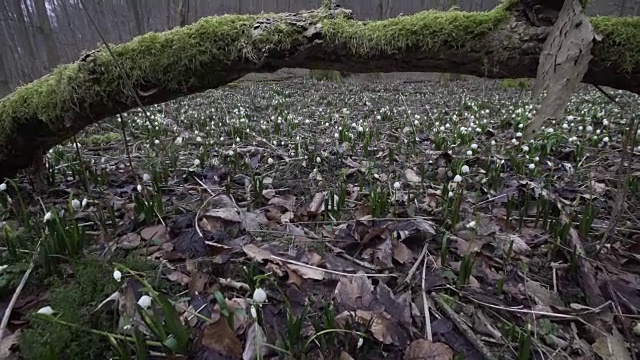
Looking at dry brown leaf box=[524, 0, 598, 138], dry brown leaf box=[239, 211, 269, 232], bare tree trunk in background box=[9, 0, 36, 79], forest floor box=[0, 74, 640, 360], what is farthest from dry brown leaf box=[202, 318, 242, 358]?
bare tree trunk in background box=[9, 0, 36, 79]

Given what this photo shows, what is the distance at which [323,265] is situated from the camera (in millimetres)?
2137

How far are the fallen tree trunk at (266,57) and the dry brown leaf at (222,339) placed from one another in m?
1.86

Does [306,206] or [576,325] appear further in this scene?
[306,206]

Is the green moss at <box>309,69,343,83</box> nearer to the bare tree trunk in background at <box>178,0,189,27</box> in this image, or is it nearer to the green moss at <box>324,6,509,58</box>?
the bare tree trunk in background at <box>178,0,189,27</box>

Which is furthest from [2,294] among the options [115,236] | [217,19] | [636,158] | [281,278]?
[636,158]

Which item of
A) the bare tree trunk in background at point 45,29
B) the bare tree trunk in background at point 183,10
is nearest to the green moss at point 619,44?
the bare tree trunk in background at point 183,10

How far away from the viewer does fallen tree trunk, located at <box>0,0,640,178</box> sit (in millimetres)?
2363

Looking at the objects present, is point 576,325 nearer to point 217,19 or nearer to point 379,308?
point 379,308

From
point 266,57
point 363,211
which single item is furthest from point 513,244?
point 266,57

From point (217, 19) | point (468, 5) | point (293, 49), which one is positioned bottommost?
point (293, 49)

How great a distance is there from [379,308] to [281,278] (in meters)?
0.56

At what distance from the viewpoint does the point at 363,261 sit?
87.0 inches

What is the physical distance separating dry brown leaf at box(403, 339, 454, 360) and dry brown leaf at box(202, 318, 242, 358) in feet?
2.35

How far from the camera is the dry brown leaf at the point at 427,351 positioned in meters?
1.53
